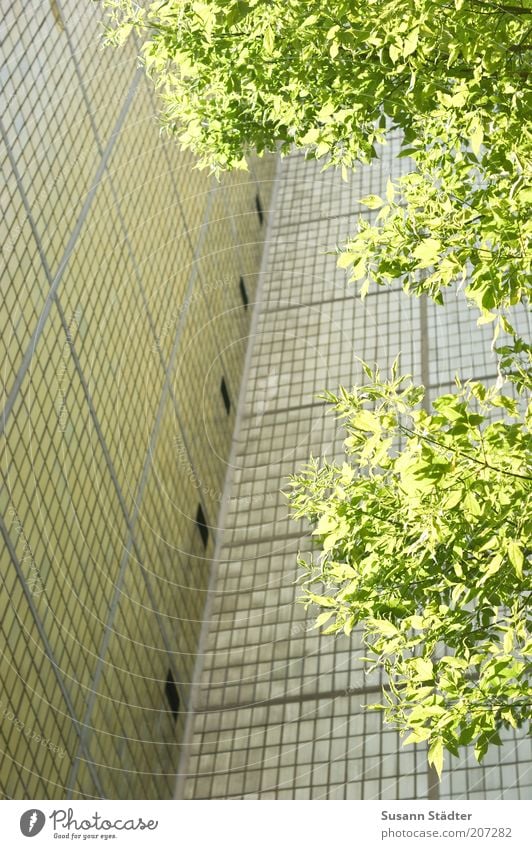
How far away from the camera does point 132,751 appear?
20.0 feet

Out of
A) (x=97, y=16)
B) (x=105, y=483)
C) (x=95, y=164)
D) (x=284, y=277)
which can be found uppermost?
(x=284, y=277)

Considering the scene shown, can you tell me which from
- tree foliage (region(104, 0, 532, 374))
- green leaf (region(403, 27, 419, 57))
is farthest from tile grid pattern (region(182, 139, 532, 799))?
green leaf (region(403, 27, 419, 57))

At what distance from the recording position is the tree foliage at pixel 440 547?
310cm

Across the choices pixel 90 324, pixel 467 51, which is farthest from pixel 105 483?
pixel 467 51

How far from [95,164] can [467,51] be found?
347 cm

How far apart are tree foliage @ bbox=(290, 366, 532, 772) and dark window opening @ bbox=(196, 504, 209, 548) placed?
3970 mm

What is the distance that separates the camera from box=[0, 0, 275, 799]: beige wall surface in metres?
4.98

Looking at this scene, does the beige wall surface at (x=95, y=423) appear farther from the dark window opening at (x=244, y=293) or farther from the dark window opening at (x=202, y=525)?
the dark window opening at (x=244, y=293)

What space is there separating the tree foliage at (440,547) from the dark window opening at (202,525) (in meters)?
3.97

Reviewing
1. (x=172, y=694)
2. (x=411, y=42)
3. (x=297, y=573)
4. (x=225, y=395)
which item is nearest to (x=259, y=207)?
(x=225, y=395)

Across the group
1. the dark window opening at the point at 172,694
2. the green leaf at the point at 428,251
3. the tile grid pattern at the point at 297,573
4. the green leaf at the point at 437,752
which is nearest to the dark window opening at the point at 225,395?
the tile grid pattern at the point at 297,573

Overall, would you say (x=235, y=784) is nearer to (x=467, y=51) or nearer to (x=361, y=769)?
(x=361, y=769)

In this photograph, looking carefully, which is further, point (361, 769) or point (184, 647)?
point (184, 647)

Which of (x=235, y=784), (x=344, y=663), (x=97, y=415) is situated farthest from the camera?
(x=344, y=663)
